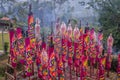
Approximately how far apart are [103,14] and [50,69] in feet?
22.6

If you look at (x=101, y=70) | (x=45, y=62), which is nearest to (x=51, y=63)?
(x=45, y=62)

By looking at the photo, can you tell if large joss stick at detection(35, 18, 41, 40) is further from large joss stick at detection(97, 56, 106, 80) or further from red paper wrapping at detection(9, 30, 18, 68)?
large joss stick at detection(97, 56, 106, 80)

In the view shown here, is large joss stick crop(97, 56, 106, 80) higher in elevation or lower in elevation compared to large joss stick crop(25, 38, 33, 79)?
lower

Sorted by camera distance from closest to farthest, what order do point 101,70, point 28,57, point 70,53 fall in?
point 28,57 < point 101,70 < point 70,53

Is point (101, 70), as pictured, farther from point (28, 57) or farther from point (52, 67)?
point (52, 67)

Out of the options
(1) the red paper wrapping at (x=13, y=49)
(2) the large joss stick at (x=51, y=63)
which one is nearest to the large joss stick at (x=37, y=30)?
(1) the red paper wrapping at (x=13, y=49)

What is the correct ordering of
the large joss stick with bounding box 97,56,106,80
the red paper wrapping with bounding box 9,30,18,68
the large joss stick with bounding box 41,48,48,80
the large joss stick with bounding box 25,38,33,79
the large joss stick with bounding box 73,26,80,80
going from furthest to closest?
the large joss stick with bounding box 97,56,106,80 < the large joss stick with bounding box 73,26,80,80 < the red paper wrapping with bounding box 9,30,18,68 < the large joss stick with bounding box 25,38,33,79 < the large joss stick with bounding box 41,48,48,80

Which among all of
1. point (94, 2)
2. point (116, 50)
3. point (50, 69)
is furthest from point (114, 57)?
point (50, 69)

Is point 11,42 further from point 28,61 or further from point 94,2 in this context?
point 94,2

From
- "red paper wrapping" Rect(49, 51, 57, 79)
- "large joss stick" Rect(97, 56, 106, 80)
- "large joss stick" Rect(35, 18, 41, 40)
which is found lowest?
"large joss stick" Rect(97, 56, 106, 80)

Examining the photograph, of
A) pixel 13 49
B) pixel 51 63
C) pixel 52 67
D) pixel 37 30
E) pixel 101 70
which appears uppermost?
pixel 37 30

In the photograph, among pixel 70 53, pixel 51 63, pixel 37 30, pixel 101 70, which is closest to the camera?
pixel 51 63

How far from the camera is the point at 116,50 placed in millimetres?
13438

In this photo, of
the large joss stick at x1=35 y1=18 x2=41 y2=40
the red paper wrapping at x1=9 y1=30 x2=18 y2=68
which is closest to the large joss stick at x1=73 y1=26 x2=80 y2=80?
the large joss stick at x1=35 y1=18 x2=41 y2=40
